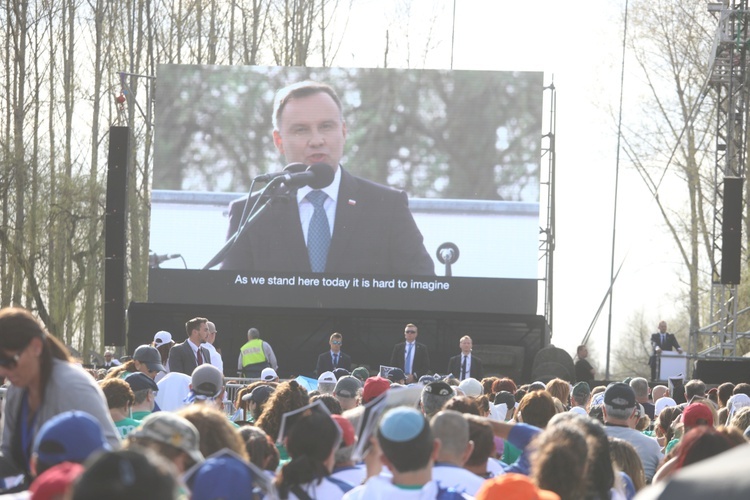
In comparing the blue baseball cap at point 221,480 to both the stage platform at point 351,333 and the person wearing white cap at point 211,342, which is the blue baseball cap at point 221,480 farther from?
the stage platform at point 351,333

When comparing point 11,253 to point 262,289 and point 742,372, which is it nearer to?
point 262,289

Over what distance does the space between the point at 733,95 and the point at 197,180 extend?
348 inches

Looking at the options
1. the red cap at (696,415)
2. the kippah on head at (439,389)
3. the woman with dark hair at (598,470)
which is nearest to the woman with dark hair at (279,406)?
the kippah on head at (439,389)

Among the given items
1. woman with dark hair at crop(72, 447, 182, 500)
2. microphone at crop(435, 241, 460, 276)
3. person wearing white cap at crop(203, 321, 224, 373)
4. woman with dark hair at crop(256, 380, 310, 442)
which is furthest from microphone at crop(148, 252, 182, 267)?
woman with dark hair at crop(72, 447, 182, 500)

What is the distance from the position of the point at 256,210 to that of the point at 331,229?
1283 millimetres

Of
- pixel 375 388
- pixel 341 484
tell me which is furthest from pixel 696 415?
pixel 341 484

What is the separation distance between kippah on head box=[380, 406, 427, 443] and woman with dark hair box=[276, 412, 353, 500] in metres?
0.61

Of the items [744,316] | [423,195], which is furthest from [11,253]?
[744,316]

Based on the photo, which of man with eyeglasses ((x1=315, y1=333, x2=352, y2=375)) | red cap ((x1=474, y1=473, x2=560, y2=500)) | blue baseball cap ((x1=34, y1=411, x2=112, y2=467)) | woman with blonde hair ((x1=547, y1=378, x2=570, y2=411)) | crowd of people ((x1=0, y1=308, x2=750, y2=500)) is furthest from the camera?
man with eyeglasses ((x1=315, y1=333, x2=352, y2=375))

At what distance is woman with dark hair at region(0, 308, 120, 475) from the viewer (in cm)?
398

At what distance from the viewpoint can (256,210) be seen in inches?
774

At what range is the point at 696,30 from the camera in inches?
1270

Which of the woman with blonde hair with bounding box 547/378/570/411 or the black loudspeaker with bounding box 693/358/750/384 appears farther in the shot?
the black loudspeaker with bounding box 693/358/750/384

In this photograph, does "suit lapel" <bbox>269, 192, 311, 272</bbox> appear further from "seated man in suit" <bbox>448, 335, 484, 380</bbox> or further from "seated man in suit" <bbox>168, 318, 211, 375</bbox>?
"seated man in suit" <bbox>168, 318, 211, 375</bbox>
